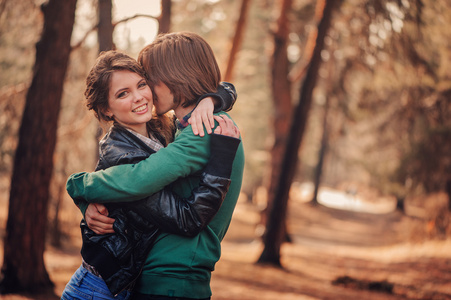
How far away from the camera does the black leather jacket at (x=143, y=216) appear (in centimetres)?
228

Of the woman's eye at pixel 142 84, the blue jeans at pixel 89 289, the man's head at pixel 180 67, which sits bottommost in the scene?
the blue jeans at pixel 89 289

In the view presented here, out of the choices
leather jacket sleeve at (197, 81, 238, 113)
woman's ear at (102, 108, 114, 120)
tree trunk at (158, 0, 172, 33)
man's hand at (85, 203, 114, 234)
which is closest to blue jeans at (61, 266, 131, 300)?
man's hand at (85, 203, 114, 234)

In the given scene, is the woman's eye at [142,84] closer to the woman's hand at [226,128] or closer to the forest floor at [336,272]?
the woman's hand at [226,128]

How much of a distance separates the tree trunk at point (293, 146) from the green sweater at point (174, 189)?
9719mm

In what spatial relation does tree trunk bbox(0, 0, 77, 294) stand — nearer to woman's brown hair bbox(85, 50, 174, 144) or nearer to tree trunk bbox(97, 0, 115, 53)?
tree trunk bbox(97, 0, 115, 53)

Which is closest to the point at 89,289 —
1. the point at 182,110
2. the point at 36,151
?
the point at 182,110

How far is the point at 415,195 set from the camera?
1983cm

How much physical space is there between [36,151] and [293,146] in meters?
6.91

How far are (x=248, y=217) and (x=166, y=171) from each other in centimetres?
2798

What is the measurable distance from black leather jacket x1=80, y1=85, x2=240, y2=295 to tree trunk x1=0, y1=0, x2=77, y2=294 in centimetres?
482

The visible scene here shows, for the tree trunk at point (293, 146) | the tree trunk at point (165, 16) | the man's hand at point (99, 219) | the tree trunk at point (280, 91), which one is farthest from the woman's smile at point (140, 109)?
the tree trunk at point (280, 91)

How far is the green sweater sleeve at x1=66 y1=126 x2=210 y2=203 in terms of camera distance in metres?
2.21

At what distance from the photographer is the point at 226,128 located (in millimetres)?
2416

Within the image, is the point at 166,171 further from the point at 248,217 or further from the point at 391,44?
the point at 248,217
